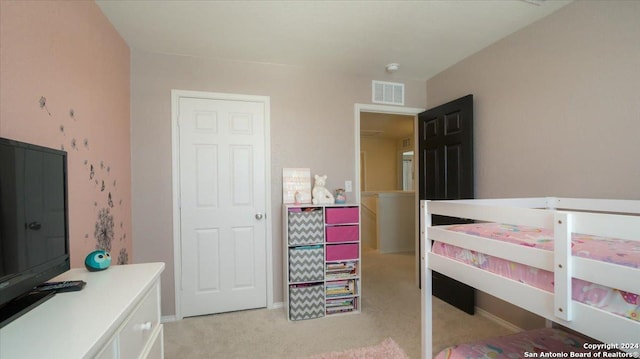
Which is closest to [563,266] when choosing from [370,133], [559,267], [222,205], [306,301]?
[559,267]

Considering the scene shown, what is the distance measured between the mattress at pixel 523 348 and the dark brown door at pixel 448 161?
3.40 feet

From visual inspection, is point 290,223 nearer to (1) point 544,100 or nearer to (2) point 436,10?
(2) point 436,10

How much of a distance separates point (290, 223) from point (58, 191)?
61.2 inches

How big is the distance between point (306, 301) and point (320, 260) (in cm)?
37

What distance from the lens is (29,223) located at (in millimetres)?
933

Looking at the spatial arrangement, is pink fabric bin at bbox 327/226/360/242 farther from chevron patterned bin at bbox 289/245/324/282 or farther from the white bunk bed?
the white bunk bed

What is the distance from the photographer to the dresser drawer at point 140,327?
0.90 meters

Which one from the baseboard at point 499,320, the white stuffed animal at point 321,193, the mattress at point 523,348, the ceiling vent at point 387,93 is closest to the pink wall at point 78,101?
the white stuffed animal at point 321,193

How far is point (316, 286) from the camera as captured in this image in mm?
2412

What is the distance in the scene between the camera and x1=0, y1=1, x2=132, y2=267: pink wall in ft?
3.54

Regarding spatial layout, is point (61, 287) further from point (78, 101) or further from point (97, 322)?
point (78, 101)

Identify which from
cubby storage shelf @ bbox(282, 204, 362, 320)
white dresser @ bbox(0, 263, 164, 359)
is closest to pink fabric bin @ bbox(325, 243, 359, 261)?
cubby storage shelf @ bbox(282, 204, 362, 320)

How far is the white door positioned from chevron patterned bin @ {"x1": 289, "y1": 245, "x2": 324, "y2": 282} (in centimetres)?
36

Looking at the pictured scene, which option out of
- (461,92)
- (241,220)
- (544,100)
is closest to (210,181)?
(241,220)
